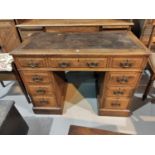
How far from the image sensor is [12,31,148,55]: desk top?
3.93ft

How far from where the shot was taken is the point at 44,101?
5.37 feet

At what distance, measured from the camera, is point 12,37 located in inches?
78.2

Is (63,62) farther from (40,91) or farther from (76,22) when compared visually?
(76,22)

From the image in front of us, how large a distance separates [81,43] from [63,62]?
247mm

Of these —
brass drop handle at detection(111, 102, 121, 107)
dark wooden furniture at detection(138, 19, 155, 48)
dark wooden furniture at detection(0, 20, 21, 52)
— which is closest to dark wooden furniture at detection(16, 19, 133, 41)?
dark wooden furniture at detection(0, 20, 21, 52)

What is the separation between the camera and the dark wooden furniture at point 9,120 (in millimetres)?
1158

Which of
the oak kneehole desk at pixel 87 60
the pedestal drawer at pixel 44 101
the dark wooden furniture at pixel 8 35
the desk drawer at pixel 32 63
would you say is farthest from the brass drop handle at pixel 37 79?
the dark wooden furniture at pixel 8 35

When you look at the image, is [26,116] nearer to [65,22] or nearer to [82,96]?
[82,96]

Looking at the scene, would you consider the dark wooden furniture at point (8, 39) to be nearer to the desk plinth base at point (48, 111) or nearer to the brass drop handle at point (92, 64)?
the desk plinth base at point (48, 111)

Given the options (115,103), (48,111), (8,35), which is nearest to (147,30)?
(115,103)

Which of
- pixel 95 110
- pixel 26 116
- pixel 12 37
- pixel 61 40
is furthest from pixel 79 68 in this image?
pixel 12 37

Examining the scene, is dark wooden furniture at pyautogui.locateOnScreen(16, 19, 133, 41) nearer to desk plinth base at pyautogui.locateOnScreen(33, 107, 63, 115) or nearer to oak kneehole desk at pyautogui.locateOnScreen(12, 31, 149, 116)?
oak kneehole desk at pyautogui.locateOnScreen(12, 31, 149, 116)

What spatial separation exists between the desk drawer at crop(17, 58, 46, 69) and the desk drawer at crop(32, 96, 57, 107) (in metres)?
0.44

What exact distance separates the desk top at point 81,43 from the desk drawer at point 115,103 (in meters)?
0.57
